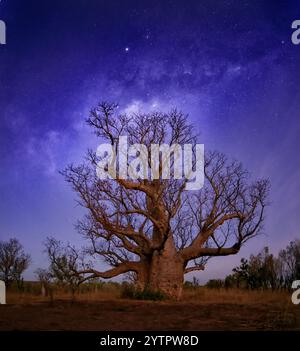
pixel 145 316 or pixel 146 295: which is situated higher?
pixel 146 295

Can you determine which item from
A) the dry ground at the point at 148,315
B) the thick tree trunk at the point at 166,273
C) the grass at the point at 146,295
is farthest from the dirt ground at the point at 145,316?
the thick tree trunk at the point at 166,273

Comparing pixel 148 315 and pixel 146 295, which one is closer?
pixel 148 315

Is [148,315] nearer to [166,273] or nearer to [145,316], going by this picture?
[145,316]

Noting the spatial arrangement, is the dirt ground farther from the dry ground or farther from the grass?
the grass

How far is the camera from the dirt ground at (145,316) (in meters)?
7.43

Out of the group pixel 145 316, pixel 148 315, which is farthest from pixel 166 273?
pixel 145 316

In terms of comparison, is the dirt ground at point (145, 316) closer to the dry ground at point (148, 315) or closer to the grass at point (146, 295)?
the dry ground at point (148, 315)

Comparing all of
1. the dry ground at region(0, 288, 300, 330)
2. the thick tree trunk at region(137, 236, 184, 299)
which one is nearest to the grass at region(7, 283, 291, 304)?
the dry ground at region(0, 288, 300, 330)

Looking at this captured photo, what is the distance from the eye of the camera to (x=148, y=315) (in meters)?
8.51

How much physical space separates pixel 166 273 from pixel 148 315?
3.48 m

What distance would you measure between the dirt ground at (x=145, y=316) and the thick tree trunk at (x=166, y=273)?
1611 millimetres

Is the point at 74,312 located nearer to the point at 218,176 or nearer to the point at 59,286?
the point at 59,286
